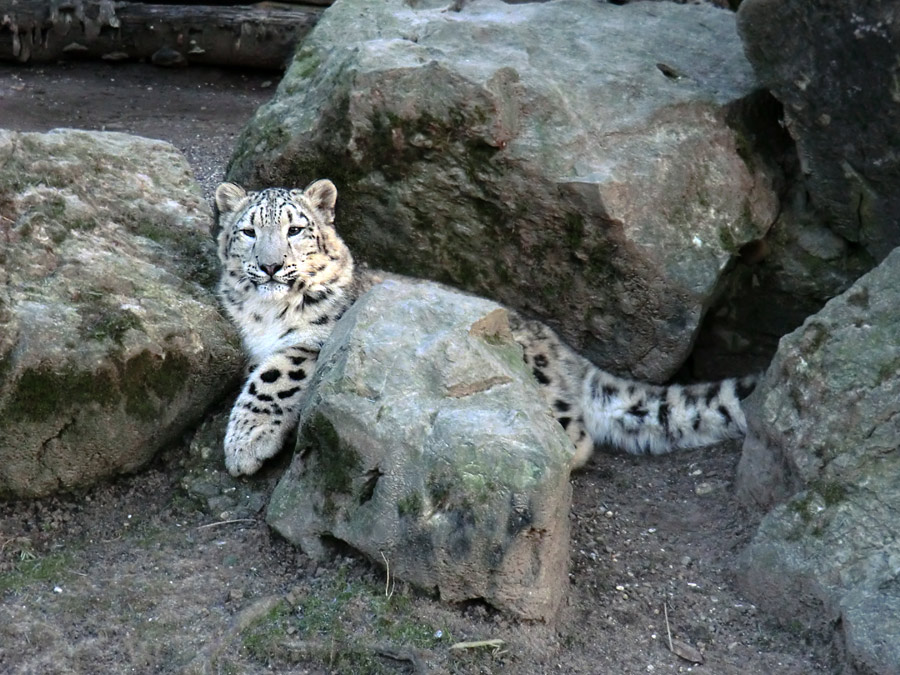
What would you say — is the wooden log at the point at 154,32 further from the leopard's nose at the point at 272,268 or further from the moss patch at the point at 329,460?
the moss patch at the point at 329,460

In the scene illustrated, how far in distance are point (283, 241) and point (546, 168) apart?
3.74 feet

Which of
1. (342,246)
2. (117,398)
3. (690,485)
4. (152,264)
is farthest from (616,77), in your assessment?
(117,398)

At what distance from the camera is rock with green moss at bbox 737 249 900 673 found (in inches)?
135

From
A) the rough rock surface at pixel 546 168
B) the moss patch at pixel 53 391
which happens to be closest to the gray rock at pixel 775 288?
the rough rock surface at pixel 546 168

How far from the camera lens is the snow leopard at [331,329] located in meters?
4.79

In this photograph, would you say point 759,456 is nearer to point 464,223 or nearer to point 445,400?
point 445,400

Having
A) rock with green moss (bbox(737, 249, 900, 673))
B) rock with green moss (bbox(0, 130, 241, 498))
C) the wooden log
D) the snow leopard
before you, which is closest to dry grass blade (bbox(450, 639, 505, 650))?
rock with green moss (bbox(737, 249, 900, 673))

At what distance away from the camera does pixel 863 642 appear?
10.8ft

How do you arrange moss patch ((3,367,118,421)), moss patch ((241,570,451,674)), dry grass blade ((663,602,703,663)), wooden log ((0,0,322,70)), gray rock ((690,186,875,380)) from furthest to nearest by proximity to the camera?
wooden log ((0,0,322,70))
gray rock ((690,186,875,380))
moss patch ((3,367,118,421))
dry grass blade ((663,602,703,663))
moss patch ((241,570,451,674))

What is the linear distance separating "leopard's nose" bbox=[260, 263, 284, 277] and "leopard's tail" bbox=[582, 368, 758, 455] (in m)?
1.39

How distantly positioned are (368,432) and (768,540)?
1339 millimetres

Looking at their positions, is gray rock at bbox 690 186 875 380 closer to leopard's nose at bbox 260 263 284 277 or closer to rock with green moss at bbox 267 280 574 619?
rock with green moss at bbox 267 280 574 619

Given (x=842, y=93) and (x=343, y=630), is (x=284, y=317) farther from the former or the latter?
(x=842, y=93)

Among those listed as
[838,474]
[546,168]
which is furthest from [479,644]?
[546,168]
